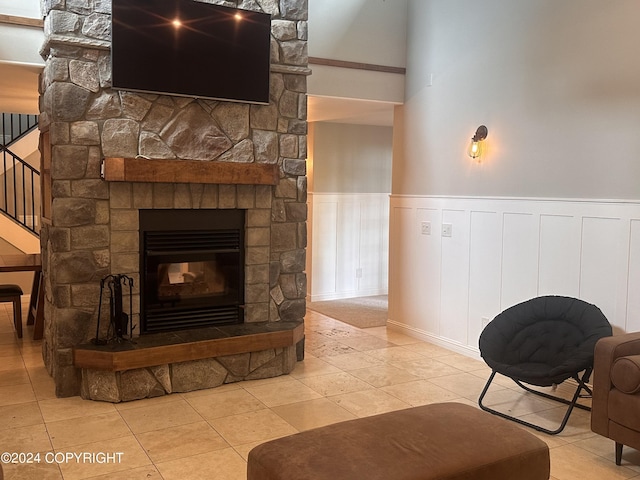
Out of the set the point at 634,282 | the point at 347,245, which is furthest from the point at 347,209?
the point at 634,282

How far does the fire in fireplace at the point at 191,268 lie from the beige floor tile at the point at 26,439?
1.00 m

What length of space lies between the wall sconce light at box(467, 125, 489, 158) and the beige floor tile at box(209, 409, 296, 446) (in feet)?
8.35

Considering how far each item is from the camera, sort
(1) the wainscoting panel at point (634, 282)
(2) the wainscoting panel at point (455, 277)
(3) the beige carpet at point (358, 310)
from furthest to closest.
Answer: (3) the beige carpet at point (358, 310), (2) the wainscoting panel at point (455, 277), (1) the wainscoting panel at point (634, 282)

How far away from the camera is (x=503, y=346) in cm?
381

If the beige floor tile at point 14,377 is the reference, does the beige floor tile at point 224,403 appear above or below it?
below

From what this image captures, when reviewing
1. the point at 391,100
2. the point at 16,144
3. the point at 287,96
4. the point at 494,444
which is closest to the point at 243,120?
the point at 287,96

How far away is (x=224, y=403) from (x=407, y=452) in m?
1.87

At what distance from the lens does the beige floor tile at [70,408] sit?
3.51 metres

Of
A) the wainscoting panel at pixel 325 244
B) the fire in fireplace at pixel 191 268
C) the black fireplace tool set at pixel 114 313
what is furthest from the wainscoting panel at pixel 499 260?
the black fireplace tool set at pixel 114 313

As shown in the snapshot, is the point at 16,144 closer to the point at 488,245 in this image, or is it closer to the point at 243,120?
the point at 243,120

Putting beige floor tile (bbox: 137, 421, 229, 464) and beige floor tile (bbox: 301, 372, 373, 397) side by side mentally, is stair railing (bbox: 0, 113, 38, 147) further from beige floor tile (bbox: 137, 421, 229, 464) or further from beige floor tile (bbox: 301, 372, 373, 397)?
beige floor tile (bbox: 137, 421, 229, 464)

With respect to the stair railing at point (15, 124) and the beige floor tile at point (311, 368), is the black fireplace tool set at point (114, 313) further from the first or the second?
the stair railing at point (15, 124)

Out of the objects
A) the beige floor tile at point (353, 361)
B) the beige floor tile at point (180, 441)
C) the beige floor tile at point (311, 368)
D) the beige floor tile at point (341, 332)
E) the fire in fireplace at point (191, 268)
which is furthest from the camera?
the beige floor tile at point (341, 332)

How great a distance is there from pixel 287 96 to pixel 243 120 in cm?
40
